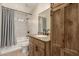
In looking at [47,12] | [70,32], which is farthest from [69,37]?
[47,12]

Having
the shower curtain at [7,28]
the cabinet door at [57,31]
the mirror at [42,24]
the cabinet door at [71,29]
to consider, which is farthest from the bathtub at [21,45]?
the cabinet door at [71,29]

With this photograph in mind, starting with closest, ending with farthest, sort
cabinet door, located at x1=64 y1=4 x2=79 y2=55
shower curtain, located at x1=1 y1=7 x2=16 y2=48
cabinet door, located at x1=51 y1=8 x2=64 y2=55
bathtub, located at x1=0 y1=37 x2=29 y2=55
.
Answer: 1. cabinet door, located at x1=64 y1=4 x2=79 y2=55
2. cabinet door, located at x1=51 y1=8 x2=64 y2=55
3. bathtub, located at x1=0 y1=37 x2=29 y2=55
4. shower curtain, located at x1=1 y1=7 x2=16 y2=48

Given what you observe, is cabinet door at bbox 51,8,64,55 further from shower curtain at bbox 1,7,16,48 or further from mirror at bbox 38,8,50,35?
shower curtain at bbox 1,7,16,48

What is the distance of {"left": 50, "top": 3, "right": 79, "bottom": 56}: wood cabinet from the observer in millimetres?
1097

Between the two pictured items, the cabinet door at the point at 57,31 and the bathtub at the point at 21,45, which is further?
the bathtub at the point at 21,45

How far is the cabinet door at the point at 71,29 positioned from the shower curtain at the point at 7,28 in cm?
190

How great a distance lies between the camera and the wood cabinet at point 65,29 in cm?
110

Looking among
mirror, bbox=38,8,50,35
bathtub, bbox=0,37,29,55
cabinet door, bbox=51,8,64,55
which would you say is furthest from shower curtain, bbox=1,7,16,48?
cabinet door, bbox=51,8,64,55

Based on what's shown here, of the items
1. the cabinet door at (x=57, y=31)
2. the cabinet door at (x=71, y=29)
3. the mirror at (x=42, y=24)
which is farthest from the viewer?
the mirror at (x=42, y=24)

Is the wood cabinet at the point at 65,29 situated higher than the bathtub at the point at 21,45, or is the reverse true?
the wood cabinet at the point at 65,29

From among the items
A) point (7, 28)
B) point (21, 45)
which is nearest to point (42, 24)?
point (21, 45)

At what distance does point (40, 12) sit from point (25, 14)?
507 mm

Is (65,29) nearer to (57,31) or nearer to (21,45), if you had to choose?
(57,31)

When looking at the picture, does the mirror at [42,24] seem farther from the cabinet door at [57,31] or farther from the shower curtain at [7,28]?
the cabinet door at [57,31]
